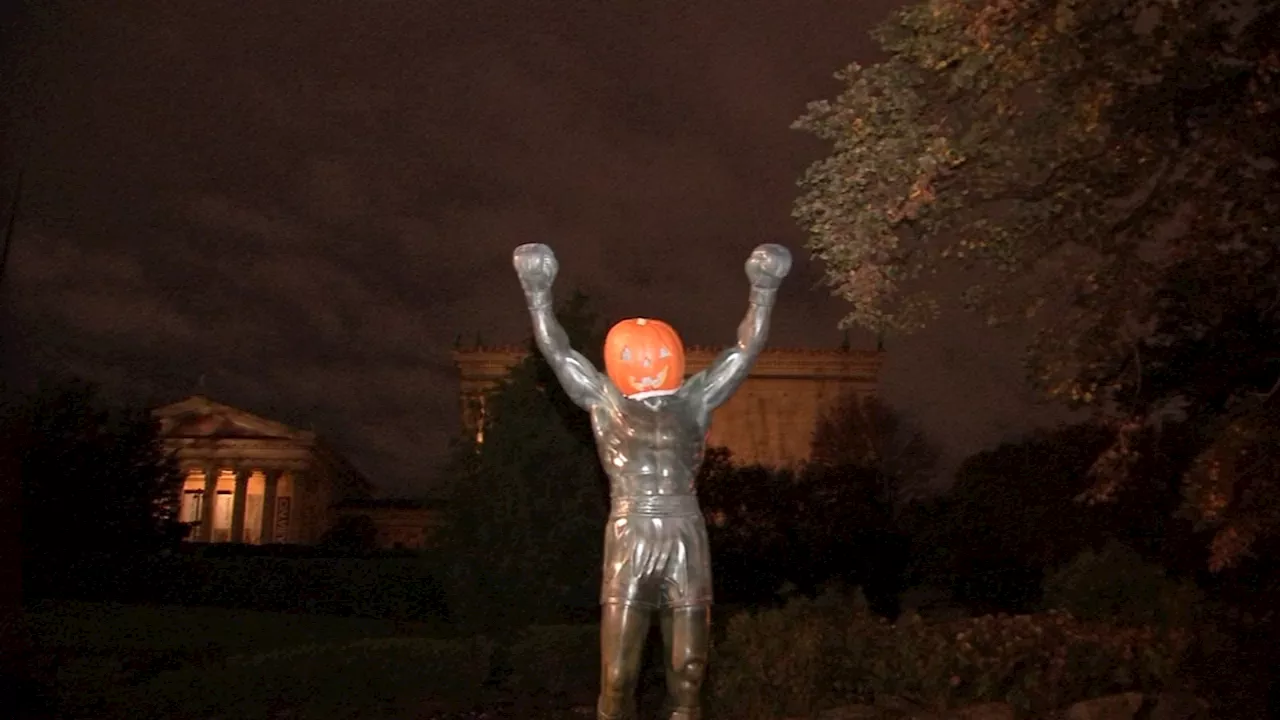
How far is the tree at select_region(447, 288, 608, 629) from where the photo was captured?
12852 mm

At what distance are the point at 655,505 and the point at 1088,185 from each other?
4117 millimetres

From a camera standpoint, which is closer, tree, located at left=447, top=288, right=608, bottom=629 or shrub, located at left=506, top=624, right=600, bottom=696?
shrub, located at left=506, top=624, right=600, bottom=696

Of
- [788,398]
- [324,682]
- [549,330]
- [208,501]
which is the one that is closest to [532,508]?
[324,682]

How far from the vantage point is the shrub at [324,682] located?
→ 403 inches

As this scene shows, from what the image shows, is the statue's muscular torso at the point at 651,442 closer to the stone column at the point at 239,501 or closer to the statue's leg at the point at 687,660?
the statue's leg at the point at 687,660

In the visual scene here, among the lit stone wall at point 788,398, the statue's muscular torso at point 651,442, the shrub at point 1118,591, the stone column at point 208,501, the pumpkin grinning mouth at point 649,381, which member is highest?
the lit stone wall at point 788,398

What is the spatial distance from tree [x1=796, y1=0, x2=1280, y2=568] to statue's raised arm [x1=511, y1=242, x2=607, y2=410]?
119 inches

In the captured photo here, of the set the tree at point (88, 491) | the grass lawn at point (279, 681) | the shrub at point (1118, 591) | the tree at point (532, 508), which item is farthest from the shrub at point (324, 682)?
the tree at point (88, 491)

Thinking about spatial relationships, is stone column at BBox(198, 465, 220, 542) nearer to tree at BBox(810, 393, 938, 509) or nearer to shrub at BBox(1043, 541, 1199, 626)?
tree at BBox(810, 393, 938, 509)

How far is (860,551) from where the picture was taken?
2127 centimetres

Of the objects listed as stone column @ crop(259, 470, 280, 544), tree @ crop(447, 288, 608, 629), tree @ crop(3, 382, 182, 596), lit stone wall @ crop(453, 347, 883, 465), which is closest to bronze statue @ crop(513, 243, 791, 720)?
tree @ crop(447, 288, 608, 629)

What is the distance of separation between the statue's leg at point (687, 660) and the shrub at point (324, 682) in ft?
15.3

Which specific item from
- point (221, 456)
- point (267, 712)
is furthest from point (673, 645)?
point (221, 456)

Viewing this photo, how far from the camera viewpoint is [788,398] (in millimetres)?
44531
